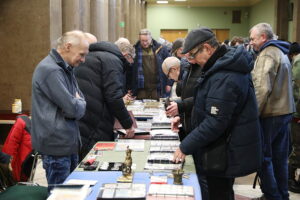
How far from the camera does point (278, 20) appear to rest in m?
15.1

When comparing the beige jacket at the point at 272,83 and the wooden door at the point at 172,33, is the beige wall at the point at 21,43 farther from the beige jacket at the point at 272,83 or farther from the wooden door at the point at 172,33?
the wooden door at the point at 172,33

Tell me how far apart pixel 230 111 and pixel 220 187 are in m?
0.59

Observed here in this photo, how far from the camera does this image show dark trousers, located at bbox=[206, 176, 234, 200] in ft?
9.38

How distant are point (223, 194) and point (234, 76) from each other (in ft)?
2.72

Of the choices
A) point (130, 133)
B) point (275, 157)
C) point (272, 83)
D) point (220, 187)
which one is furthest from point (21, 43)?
point (220, 187)

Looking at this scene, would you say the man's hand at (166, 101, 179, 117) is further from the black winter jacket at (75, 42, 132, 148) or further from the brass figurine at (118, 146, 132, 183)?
the brass figurine at (118, 146, 132, 183)

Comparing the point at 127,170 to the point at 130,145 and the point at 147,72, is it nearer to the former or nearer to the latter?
the point at 130,145

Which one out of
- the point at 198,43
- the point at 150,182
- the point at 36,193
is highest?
the point at 198,43

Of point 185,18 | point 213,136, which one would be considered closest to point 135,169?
point 213,136

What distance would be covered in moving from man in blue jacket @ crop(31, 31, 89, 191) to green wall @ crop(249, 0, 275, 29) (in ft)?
44.7

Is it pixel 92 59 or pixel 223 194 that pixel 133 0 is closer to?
pixel 92 59

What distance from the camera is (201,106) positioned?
8.99ft

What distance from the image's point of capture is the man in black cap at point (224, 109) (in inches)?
102

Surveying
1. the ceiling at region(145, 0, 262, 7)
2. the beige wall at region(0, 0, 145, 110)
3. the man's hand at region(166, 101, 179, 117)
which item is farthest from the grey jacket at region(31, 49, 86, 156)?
the ceiling at region(145, 0, 262, 7)
